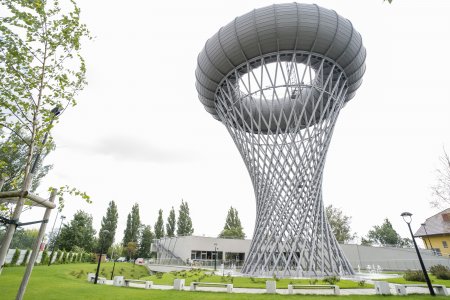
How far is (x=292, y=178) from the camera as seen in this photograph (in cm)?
1975

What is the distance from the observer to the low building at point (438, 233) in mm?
33750

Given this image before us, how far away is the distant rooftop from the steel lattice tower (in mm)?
24917

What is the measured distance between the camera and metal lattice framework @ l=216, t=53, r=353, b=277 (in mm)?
18297

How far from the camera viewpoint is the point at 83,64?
6.27 metres

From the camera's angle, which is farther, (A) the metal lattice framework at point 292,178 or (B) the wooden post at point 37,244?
(A) the metal lattice framework at point 292,178

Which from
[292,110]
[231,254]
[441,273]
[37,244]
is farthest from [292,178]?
[231,254]

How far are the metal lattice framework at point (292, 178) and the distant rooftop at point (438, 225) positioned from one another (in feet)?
80.8

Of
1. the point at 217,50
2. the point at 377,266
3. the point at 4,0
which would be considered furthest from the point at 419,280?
the point at 4,0

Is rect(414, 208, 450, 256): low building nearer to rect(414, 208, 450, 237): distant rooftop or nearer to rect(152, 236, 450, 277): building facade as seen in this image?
rect(414, 208, 450, 237): distant rooftop

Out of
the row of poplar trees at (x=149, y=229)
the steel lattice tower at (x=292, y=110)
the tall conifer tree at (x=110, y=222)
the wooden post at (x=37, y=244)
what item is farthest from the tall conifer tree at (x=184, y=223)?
the wooden post at (x=37, y=244)

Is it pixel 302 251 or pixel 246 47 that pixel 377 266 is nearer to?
pixel 302 251

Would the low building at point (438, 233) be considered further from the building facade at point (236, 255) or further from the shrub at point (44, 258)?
the shrub at point (44, 258)

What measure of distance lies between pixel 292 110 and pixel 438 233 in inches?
1253

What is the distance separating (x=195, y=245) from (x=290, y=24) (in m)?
31.1
